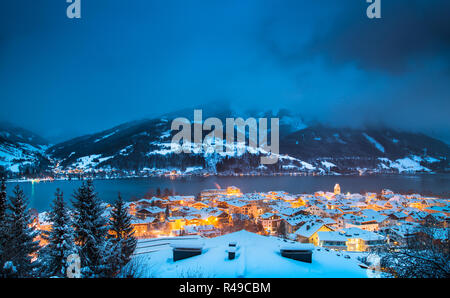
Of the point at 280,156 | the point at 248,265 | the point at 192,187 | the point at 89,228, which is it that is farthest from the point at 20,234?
the point at 280,156

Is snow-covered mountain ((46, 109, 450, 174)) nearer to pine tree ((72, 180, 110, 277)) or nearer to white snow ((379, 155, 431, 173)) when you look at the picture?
white snow ((379, 155, 431, 173))

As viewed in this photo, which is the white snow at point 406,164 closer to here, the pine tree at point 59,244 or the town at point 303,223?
the town at point 303,223

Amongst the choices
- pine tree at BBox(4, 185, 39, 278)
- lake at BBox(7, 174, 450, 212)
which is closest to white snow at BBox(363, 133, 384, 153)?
lake at BBox(7, 174, 450, 212)

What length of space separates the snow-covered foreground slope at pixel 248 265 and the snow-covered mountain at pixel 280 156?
86949 millimetres

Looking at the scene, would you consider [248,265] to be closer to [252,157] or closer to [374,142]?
[252,157]

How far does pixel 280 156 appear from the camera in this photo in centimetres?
12144

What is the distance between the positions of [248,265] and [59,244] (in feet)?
12.9

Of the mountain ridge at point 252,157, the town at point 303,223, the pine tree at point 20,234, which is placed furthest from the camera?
the mountain ridge at point 252,157

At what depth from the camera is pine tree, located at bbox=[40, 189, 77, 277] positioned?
15.4 ft

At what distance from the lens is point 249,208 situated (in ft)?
78.7

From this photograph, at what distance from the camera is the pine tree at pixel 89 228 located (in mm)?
4848

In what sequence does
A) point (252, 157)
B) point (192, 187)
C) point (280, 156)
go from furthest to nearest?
point (280, 156), point (252, 157), point (192, 187)

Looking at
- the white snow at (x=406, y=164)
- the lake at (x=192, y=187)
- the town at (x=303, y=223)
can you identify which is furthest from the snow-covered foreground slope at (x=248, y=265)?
the white snow at (x=406, y=164)
